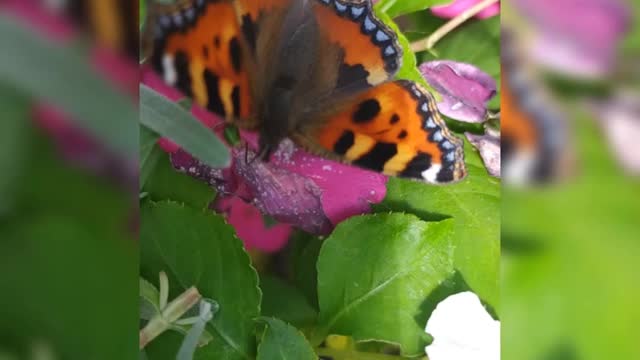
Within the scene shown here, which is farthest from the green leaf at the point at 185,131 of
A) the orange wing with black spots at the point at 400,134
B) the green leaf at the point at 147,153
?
the orange wing with black spots at the point at 400,134

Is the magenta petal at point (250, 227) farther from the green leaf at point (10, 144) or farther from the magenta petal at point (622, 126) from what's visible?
the green leaf at point (10, 144)

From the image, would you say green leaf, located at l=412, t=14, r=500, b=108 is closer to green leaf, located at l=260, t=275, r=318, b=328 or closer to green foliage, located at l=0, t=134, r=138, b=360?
green leaf, located at l=260, t=275, r=318, b=328

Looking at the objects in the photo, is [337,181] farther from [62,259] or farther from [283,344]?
[62,259]

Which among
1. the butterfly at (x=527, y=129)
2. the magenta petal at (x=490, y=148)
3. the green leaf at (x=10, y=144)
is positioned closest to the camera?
the green leaf at (x=10, y=144)

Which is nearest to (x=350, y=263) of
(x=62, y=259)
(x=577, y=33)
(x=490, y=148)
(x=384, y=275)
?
(x=384, y=275)

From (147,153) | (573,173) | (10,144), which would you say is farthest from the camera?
(147,153)

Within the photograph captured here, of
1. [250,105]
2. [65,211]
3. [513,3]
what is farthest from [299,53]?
[65,211]

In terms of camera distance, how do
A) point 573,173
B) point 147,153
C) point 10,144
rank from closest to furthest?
1. point 10,144
2. point 573,173
3. point 147,153
